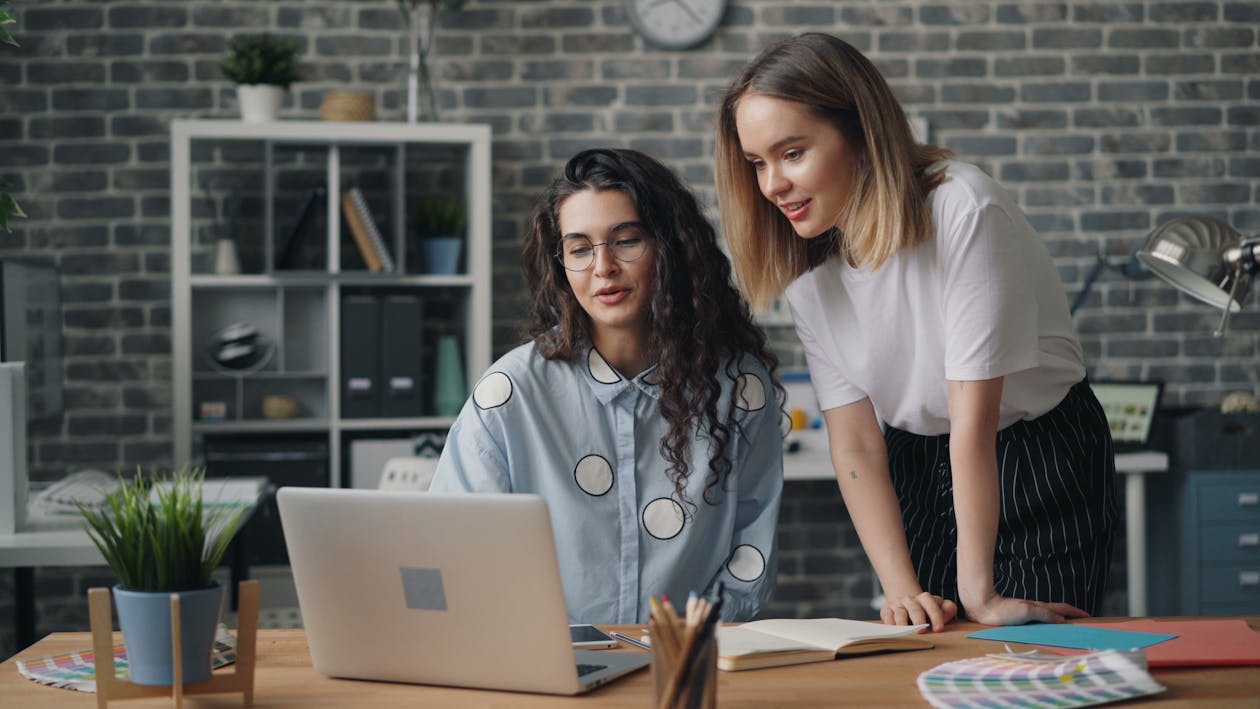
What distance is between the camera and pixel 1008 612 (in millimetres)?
1604

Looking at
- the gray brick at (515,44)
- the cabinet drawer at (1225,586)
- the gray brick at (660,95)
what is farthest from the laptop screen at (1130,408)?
the gray brick at (515,44)

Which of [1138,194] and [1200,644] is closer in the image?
[1200,644]

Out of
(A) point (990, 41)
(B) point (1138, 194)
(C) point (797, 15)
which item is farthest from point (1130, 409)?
(C) point (797, 15)

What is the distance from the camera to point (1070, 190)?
4141 millimetres

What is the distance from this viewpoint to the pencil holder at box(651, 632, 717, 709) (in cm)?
113

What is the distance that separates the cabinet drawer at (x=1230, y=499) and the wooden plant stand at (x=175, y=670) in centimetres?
320

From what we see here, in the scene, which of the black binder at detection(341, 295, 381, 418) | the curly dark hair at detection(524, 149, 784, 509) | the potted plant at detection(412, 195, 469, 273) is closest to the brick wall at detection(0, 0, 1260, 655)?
the potted plant at detection(412, 195, 469, 273)

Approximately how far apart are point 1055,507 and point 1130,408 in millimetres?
2134

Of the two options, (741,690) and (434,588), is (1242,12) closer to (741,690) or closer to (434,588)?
(741,690)

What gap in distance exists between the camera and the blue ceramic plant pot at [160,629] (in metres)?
1.22

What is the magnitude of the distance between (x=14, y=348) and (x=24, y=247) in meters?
1.05

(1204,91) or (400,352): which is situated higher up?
(1204,91)

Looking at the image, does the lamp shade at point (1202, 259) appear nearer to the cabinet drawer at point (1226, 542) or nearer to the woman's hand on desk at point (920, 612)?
the woman's hand on desk at point (920, 612)

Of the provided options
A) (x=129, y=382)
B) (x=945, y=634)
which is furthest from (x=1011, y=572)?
(x=129, y=382)
